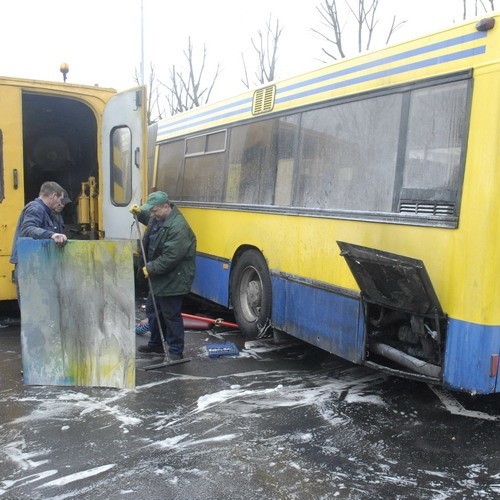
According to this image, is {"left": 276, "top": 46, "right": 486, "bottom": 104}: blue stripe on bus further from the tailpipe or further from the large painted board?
the large painted board

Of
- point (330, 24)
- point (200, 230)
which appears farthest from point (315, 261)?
point (330, 24)

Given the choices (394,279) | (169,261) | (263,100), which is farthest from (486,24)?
(169,261)

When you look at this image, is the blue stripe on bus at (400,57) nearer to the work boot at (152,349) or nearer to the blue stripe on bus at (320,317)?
the blue stripe on bus at (320,317)

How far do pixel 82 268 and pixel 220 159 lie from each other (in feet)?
9.95

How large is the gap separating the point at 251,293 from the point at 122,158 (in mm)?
2562

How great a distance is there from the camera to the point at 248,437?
4086 millimetres

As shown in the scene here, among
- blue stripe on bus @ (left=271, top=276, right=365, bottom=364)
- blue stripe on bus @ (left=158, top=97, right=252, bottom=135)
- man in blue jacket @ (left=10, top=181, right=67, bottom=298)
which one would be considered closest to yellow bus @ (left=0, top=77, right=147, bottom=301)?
blue stripe on bus @ (left=158, top=97, right=252, bottom=135)

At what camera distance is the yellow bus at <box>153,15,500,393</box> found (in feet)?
12.8

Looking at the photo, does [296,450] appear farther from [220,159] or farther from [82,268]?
[220,159]

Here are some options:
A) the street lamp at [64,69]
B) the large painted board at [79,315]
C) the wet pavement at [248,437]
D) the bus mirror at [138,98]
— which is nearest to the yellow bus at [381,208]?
the wet pavement at [248,437]

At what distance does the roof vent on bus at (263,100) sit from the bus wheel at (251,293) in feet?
5.50

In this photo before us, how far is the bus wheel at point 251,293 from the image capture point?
6375 mm

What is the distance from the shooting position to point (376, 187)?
15.5 ft

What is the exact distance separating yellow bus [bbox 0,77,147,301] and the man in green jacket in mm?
1357
